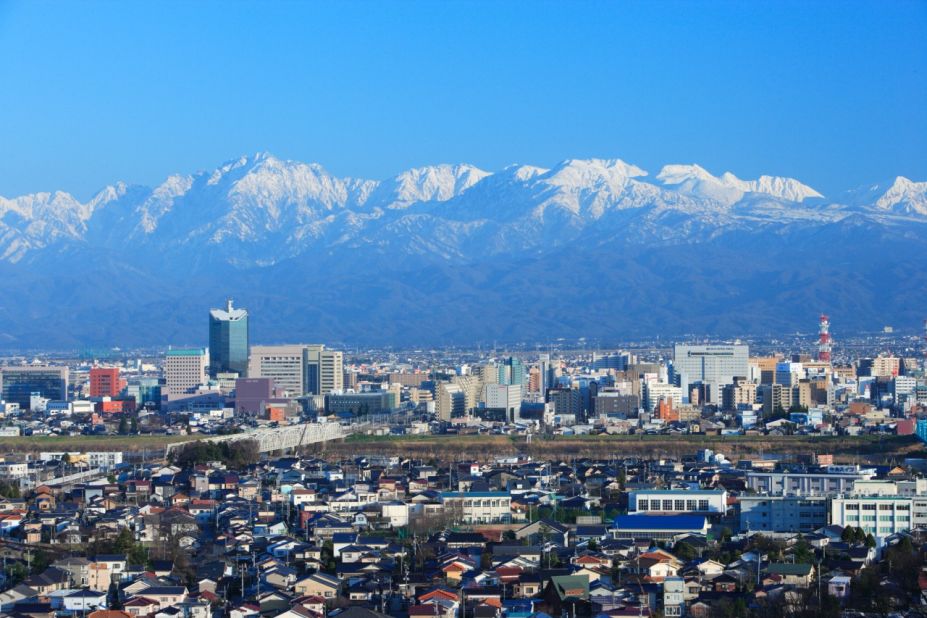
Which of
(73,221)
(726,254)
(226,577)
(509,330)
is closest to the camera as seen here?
(226,577)

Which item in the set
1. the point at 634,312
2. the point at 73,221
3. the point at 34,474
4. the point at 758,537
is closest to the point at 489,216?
the point at 73,221

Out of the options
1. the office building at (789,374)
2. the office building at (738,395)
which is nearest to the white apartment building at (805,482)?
the office building at (738,395)

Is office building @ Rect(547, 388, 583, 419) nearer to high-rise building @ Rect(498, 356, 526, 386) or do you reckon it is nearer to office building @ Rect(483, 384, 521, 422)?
office building @ Rect(483, 384, 521, 422)

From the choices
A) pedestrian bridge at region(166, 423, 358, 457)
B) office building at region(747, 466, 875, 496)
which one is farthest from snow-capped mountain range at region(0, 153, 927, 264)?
office building at region(747, 466, 875, 496)

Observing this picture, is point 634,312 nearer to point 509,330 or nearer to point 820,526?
point 509,330

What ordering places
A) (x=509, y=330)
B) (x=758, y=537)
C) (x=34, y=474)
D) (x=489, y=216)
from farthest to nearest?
(x=489, y=216), (x=509, y=330), (x=34, y=474), (x=758, y=537)

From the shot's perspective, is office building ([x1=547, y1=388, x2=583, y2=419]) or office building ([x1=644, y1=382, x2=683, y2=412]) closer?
office building ([x1=547, y1=388, x2=583, y2=419])

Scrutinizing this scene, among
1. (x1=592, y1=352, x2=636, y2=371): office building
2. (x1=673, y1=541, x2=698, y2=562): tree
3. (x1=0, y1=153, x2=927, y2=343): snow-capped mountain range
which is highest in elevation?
(x1=0, y1=153, x2=927, y2=343): snow-capped mountain range
